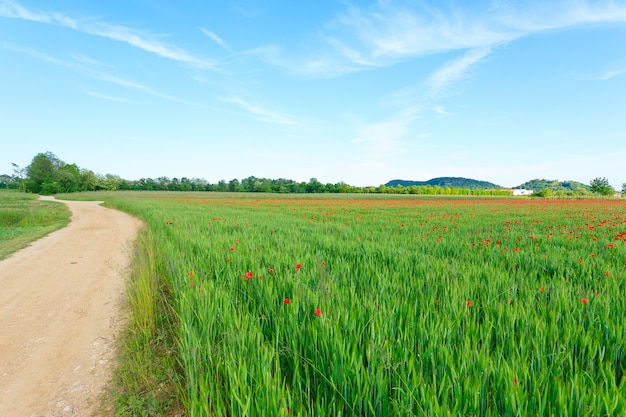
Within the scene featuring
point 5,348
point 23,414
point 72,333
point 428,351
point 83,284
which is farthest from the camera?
point 83,284

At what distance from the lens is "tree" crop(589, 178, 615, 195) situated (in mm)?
119062

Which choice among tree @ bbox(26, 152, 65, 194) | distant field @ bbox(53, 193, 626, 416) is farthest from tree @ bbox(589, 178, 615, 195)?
tree @ bbox(26, 152, 65, 194)

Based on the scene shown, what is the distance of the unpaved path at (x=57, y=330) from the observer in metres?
3.06

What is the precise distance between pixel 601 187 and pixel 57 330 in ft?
577

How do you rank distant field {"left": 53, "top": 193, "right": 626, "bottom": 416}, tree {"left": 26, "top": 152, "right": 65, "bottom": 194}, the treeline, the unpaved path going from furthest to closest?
1. the treeline
2. tree {"left": 26, "top": 152, "right": 65, "bottom": 194}
3. the unpaved path
4. distant field {"left": 53, "top": 193, "right": 626, "bottom": 416}

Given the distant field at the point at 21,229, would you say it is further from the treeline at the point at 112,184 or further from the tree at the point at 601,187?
the tree at the point at 601,187

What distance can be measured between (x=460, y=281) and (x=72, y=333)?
5.93m

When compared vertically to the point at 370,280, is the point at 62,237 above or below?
below

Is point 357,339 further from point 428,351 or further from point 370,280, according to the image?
point 370,280

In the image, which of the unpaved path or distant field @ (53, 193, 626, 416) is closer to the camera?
distant field @ (53, 193, 626, 416)

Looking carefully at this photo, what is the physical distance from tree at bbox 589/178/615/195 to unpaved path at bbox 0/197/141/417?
170 meters

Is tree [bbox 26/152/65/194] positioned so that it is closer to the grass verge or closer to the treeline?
the treeline

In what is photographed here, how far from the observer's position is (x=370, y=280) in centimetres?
424

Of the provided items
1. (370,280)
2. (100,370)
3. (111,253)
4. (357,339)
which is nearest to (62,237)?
(111,253)
